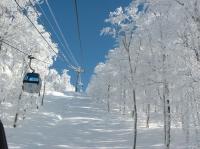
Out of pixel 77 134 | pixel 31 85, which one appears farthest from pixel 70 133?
pixel 31 85

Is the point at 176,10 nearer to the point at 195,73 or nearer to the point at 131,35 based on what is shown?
the point at 195,73

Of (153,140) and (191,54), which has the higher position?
(191,54)

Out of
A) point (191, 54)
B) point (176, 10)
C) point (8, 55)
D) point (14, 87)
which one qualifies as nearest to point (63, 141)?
point (14, 87)

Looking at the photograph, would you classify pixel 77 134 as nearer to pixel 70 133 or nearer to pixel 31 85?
pixel 70 133

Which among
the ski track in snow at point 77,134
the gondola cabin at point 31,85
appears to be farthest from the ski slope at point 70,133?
the gondola cabin at point 31,85

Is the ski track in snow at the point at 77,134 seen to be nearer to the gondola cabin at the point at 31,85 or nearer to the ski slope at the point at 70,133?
the ski slope at the point at 70,133

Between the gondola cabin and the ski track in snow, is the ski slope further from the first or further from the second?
the gondola cabin

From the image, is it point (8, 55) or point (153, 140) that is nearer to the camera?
point (8, 55)

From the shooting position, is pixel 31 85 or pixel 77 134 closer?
pixel 31 85

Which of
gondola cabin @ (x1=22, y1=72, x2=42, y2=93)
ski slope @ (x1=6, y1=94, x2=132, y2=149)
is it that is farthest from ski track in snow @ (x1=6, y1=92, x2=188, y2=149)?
gondola cabin @ (x1=22, y1=72, x2=42, y2=93)

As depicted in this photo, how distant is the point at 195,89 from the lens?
14.7 m

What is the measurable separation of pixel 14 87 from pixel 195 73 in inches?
937

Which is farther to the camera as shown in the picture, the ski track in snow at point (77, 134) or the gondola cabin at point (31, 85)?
the ski track in snow at point (77, 134)

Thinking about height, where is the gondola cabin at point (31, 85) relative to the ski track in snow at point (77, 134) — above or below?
above
